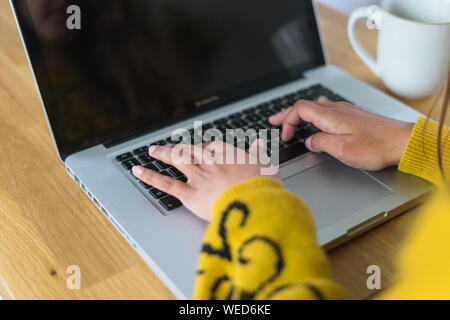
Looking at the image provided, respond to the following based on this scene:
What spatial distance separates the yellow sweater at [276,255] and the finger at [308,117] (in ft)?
0.58

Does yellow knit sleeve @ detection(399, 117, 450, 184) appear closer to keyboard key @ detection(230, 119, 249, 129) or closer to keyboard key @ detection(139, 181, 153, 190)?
keyboard key @ detection(230, 119, 249, 129)

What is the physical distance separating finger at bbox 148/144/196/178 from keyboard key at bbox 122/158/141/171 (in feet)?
0.08

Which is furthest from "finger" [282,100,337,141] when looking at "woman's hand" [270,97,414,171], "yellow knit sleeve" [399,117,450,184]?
"yellow knit sleeve" [399,117,450,184]

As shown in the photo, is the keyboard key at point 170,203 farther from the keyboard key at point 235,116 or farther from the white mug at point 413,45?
the white mug at point 413,45

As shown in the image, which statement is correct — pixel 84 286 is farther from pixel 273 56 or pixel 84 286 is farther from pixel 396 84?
pixel 396 84

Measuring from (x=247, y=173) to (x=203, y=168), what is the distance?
6 centimetres

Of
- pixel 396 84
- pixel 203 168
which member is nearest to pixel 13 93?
pixel 203 168

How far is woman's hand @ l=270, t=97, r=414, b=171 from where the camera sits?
646 millimetres

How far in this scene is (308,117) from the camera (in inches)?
27.4

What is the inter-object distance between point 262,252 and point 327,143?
25cm

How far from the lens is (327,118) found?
2.24 feet

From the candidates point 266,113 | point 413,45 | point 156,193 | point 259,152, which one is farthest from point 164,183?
point 413,45

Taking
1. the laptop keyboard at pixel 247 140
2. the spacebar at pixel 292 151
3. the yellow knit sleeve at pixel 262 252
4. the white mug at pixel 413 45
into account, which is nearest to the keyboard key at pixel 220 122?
the laptop keyboard at pixel 247 140
